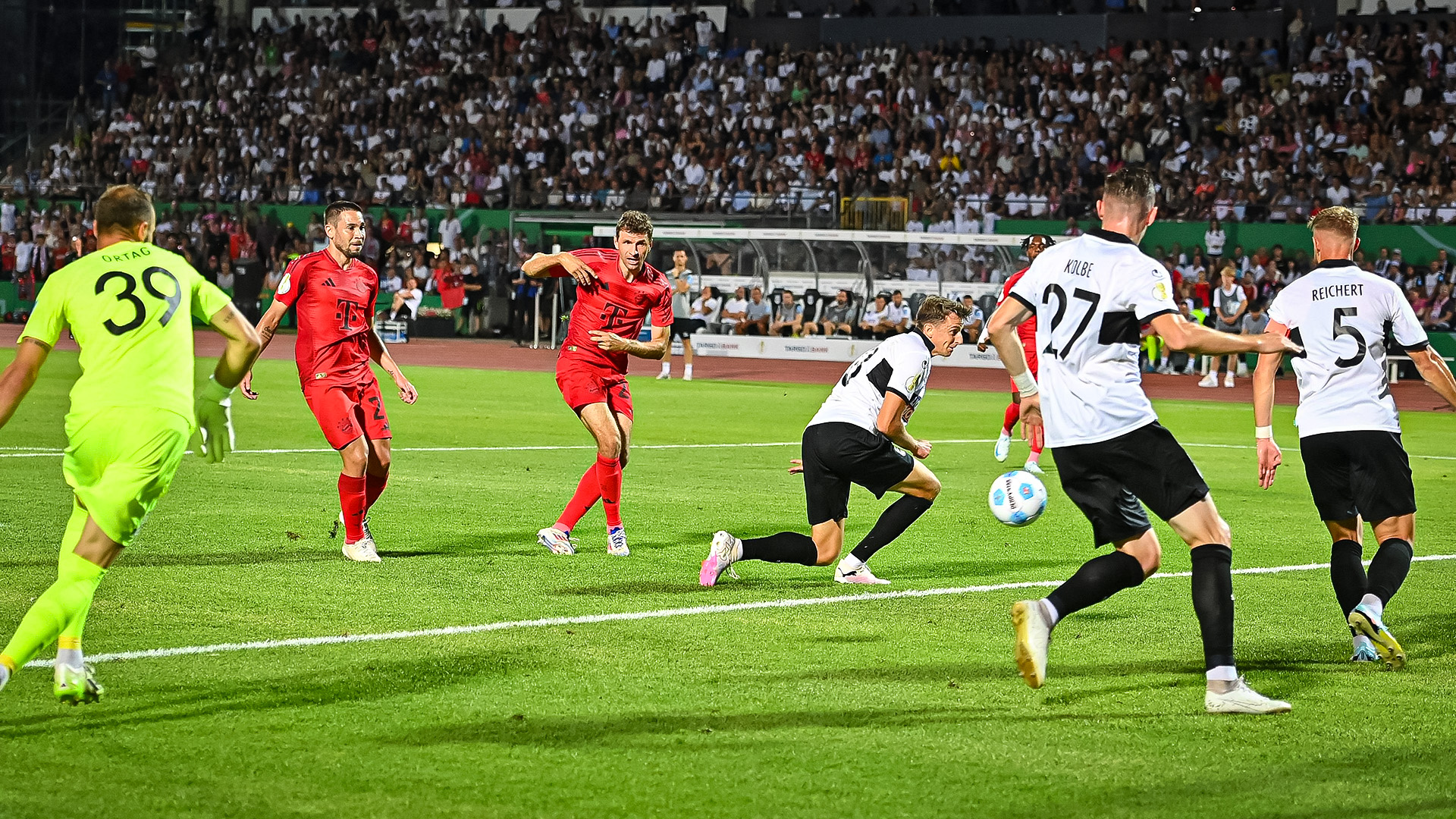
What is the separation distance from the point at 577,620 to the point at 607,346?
271cm

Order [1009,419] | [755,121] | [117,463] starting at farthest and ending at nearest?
[755,121] → [1009,419] → [117,463]

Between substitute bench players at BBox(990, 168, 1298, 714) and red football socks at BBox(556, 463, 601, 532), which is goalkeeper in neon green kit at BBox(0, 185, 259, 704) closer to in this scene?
substitute bench players at BBox(990, 168, 1298, 714)

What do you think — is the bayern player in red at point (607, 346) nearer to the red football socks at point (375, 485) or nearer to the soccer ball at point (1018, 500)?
the red football socks at point (375, 485)

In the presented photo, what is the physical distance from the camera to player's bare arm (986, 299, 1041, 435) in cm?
661

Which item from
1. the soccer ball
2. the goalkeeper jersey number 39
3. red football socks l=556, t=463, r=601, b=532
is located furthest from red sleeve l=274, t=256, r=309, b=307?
the soccer ball

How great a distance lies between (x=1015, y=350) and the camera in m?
6.99

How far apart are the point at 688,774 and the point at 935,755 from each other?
2.96 ft

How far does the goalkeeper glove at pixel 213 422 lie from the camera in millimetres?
6516

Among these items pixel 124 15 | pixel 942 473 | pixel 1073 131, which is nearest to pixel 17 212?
pixel 124 15

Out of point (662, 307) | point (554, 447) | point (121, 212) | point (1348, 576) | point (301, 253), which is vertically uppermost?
point (301, 253)

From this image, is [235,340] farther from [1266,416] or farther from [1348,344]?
[1348,344]

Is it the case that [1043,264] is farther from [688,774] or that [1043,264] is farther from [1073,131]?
[1073,131]

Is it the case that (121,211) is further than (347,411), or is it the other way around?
(347,411)

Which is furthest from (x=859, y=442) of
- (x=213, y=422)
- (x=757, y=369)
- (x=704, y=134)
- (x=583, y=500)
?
(x=704, y=134)
